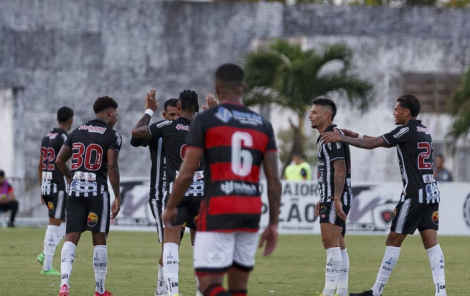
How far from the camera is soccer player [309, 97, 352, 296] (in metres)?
10.7

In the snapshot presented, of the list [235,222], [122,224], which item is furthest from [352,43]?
[235,222]

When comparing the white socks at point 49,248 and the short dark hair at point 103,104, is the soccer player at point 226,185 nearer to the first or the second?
the short dark hair at point 103,104

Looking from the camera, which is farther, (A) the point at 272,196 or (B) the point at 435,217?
(B) the point at 435,217

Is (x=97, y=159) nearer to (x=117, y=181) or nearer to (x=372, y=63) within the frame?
(x=117, y=181)

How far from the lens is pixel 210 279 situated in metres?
7.04

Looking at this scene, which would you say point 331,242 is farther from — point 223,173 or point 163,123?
point 223,173

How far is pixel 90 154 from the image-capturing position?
35.2 ft

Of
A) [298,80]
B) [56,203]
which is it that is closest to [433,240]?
[56,203]

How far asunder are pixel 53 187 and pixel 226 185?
8.35 meters

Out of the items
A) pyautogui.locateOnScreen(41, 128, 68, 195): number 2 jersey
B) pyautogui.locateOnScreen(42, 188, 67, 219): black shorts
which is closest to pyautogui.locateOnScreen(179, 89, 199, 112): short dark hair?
pyautogui.locateOnScreen(41, 128, 68, 195): number 2 jersey

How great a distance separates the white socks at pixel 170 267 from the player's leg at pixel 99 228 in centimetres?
90

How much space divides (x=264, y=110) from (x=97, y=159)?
2736cm

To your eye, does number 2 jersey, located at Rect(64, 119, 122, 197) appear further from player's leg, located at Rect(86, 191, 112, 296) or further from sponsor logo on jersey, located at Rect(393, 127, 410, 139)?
sponsor logo on jersey, located at Rect(393, 127, 410, 139)

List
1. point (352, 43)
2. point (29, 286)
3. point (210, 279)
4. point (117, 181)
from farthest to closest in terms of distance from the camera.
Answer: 1. point (352, 43)
2. point (29, 286)
3. point (117, 181)
4. point (210, 279)
